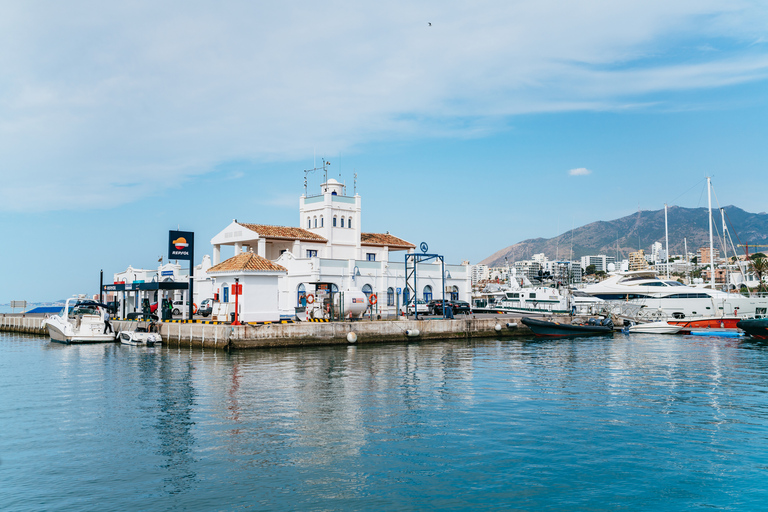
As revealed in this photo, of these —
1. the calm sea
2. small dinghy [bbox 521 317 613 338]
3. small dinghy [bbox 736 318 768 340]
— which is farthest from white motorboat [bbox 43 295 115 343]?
small dinghy [bbox 736 318 768 340]

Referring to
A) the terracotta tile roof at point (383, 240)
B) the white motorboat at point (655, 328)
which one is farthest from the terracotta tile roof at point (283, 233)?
the white motorboat at point (655, 328)

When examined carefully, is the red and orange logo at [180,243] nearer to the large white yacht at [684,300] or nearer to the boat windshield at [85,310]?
the boat windshield at [85,310]

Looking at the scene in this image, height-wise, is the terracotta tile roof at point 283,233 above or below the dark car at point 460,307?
above

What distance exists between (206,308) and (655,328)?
41600mm

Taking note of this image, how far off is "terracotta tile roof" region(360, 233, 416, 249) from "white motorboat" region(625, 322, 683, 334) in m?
27.0

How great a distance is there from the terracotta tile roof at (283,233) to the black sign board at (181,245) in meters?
9.59

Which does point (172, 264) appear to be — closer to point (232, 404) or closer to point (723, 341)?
point (232, 404)


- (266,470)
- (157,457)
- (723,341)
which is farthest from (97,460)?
(723,341)

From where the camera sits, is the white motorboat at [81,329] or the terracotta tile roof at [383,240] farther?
the terracotta tile roof at [383,240]

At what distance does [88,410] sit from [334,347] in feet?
74.2

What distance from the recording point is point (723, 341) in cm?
4659

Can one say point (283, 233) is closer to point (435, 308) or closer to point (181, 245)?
point (181, 245)

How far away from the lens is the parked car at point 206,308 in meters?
52.5

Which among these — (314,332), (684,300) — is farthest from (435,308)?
(684,300)
